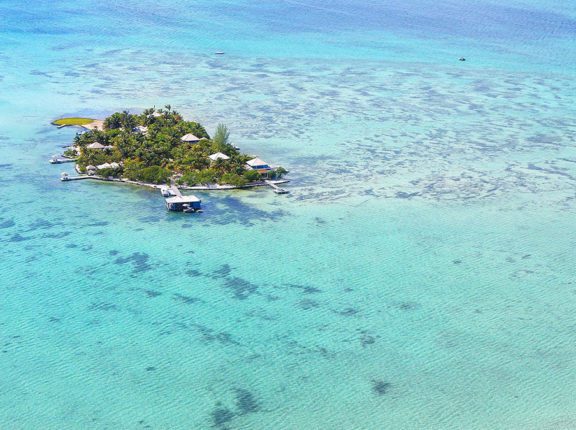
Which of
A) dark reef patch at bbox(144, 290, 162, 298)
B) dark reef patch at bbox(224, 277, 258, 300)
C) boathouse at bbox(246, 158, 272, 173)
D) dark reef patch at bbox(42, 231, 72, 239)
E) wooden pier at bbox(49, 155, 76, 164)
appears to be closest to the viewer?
dark reef patch at bbox(144, 290, 162, 298)

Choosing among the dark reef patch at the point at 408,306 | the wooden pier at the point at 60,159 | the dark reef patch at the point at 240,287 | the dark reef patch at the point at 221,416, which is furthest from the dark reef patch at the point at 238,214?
the dark reef patch at the point at 221,416

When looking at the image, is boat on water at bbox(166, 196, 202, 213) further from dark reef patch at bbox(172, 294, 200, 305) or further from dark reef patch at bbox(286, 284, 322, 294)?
dark reef patch at bbox(286, 284, 322, 294)

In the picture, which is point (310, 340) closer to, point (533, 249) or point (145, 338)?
point (145, 338)

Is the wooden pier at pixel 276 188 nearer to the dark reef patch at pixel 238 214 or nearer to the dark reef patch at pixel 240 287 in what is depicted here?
the dark reef patch at pixel 238 214

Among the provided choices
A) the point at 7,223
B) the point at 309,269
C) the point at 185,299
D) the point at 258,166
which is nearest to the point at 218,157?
the point at 258,166

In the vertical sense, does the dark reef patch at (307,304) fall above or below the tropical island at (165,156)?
below

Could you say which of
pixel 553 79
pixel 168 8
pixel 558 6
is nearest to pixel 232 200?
pixel 553 79

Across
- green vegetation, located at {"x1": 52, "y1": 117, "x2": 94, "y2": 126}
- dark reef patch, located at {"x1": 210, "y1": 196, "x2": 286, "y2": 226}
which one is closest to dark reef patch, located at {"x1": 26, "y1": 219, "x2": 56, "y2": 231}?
dark reef patch, located at {"x1": 210, "y1": 196, "x2": 286, "y2": 226}
